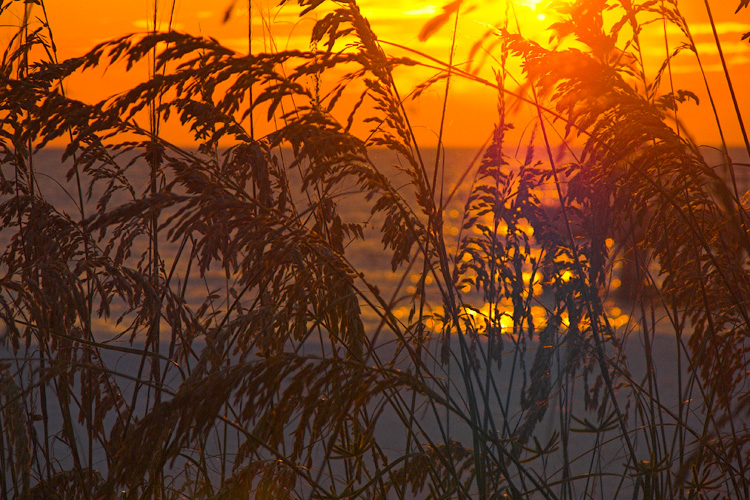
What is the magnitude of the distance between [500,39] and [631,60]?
33 centimetres

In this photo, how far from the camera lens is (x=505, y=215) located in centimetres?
253

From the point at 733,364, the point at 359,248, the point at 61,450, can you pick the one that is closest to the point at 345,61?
the point at 733,364

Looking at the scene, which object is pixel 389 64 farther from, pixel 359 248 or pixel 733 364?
pixel 359 248

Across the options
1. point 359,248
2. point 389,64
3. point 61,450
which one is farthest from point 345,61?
point 359,248

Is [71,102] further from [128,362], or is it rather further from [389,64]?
[128,362]

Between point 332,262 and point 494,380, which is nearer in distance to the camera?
point 332,262

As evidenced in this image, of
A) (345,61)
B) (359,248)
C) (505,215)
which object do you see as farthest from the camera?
(359,248)

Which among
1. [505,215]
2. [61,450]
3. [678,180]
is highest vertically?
[505,215]

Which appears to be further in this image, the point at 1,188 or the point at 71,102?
the point at 1,188

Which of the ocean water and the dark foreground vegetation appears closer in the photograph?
the dark foreground vegetation

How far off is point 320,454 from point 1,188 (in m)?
1.78

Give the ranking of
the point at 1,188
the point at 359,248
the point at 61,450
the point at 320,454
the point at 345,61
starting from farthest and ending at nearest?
the point at 359,248 < the point at 61,450 < the point at 320,454 < the point at 1,188 < the point at 345,61

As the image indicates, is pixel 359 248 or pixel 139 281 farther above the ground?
pixel 359 248

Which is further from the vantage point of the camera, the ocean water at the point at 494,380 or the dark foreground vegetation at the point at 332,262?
the ocean water at the point at 494,380
